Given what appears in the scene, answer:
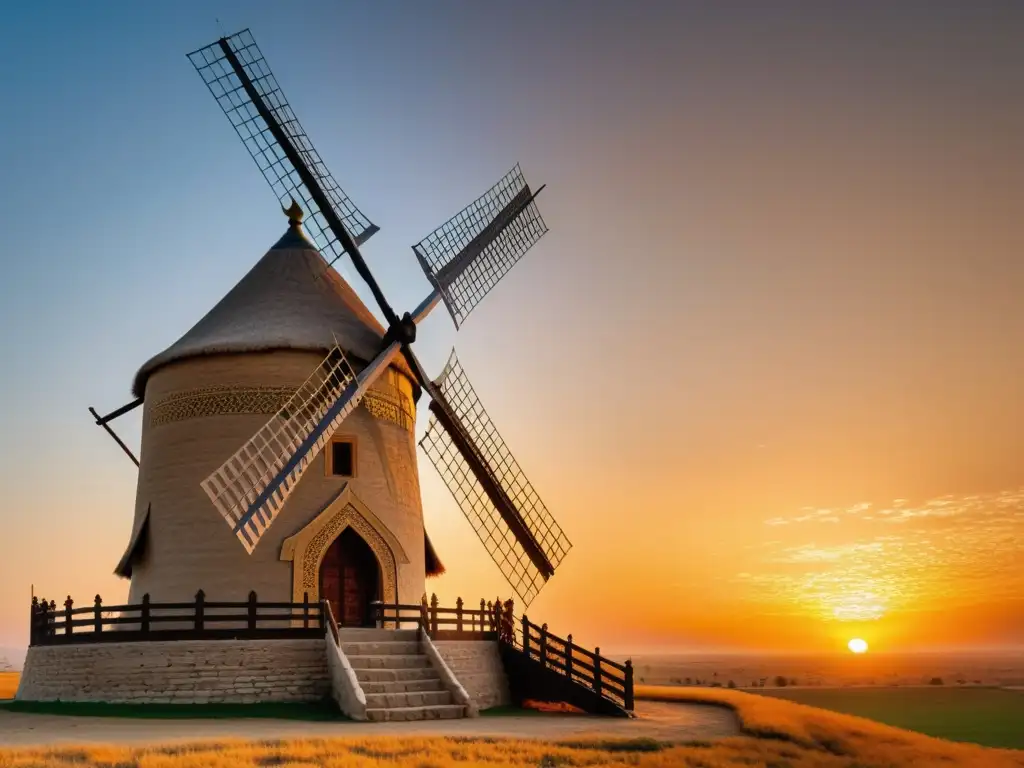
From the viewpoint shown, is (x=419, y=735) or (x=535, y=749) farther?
(x=419, y=735)

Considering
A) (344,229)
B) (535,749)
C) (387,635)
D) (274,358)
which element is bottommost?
(535,749)

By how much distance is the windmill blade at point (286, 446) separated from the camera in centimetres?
1847

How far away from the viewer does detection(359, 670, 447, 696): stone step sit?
17.6 m

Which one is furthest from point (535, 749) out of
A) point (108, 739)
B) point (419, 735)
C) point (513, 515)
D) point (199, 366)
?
point (199, 366)

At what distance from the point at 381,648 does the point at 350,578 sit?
3158 millimetres

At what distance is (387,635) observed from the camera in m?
19.9

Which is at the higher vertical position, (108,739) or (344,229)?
(344,229)

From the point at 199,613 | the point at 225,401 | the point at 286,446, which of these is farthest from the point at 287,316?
the point at 199,613

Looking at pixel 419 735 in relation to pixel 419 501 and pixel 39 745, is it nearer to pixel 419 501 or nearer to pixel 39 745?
pixel 39 745

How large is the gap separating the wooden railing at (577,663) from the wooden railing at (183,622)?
171 inches

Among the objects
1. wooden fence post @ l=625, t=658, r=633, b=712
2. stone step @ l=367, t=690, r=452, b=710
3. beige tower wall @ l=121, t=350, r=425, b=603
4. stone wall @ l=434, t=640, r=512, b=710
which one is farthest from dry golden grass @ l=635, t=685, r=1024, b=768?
beige tower wall @ l=121, t=350, r=425, b=603

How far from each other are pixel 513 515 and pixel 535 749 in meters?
10.8

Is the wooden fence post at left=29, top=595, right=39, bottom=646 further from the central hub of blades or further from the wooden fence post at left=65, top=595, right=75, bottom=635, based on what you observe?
the central hub of blades

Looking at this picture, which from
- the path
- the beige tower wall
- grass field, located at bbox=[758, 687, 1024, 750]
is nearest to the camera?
the path
